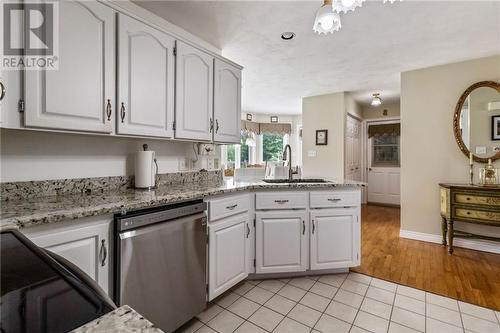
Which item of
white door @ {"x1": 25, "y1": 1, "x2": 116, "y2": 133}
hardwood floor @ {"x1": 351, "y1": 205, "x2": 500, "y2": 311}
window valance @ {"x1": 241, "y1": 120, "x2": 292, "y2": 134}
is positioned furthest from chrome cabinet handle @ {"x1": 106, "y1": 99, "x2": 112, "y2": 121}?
window valance @ {"x1": 241, "y1": 120, "x2": 292, "y2": 134}

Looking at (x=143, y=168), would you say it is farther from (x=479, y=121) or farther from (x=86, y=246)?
(x=479, y=121)

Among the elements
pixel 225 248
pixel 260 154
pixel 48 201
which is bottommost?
pixel 225 248

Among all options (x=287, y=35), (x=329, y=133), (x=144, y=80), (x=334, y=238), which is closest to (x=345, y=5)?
(x=287, y=35)

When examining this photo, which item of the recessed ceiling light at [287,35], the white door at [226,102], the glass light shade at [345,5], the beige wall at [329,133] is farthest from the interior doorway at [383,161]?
the glass light shade at [345,5]

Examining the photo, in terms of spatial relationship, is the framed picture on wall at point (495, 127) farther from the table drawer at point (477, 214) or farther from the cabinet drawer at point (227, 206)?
the cabinet drawer at point (227, 206)

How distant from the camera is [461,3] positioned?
1.93m

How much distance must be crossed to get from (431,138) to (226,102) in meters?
2.89

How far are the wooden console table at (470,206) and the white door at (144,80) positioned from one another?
128 inches

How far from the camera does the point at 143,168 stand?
184cm

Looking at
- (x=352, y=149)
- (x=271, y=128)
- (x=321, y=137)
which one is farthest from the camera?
(x=271, y=128)

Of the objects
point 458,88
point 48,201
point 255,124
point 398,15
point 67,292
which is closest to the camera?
point 67,292

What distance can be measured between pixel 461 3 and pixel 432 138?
1.85 m

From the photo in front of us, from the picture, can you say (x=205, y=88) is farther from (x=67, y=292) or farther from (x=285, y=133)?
(x=285, y=133)

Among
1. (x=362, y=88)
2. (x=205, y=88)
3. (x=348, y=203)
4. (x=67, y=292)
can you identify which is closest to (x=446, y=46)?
(x=362, y=88)
